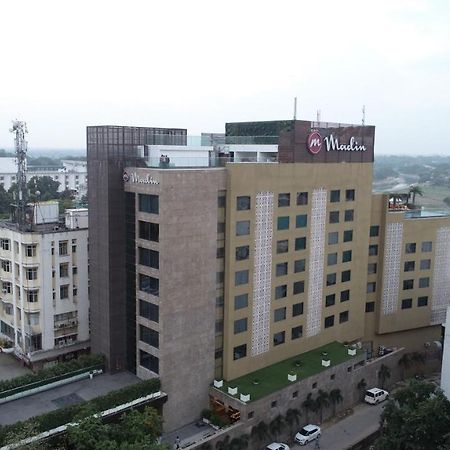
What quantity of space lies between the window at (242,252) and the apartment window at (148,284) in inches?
279

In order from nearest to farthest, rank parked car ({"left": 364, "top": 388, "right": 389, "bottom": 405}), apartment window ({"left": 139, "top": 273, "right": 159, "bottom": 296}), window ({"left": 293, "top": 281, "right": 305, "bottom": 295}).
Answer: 1. apartment window ({"left": 139, "top": 273, "right": 159, "bottom": 296})
2. window ({"left": 293, "top": 281, "right": 305, "bottom": 295})
3. parked car ({"left": 364, "top": 388, "right": 389, "bottom": 405})

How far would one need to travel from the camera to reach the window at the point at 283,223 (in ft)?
154

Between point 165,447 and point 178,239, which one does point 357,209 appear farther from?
point 165,447

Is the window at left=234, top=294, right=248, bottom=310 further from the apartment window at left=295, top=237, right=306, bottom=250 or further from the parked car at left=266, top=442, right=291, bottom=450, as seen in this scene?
the parked car at left=266, top=442, right=291, bottom=450

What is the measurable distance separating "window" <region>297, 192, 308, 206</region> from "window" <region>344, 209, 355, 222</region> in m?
6.15

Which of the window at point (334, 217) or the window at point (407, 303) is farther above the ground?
the window at point (334, 217)

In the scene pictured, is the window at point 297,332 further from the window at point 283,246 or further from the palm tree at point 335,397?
the window at point 283,246

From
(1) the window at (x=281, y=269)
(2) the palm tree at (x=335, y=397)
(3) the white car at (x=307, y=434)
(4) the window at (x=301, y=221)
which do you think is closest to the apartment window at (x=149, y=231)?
(1) the window at (x=281, y=269)

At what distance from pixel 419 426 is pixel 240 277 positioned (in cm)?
1691

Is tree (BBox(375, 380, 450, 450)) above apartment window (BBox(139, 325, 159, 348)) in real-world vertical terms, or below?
below

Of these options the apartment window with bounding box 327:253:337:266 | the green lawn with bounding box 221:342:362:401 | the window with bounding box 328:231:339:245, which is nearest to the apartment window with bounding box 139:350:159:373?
the green lawn with bounding box 221:342:362:401

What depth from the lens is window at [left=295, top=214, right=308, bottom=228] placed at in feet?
159

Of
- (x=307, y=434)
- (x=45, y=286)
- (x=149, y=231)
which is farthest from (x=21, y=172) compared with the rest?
(x=307, y=434)

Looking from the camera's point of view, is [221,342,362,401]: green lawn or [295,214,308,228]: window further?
[295,214,308,228]: window
